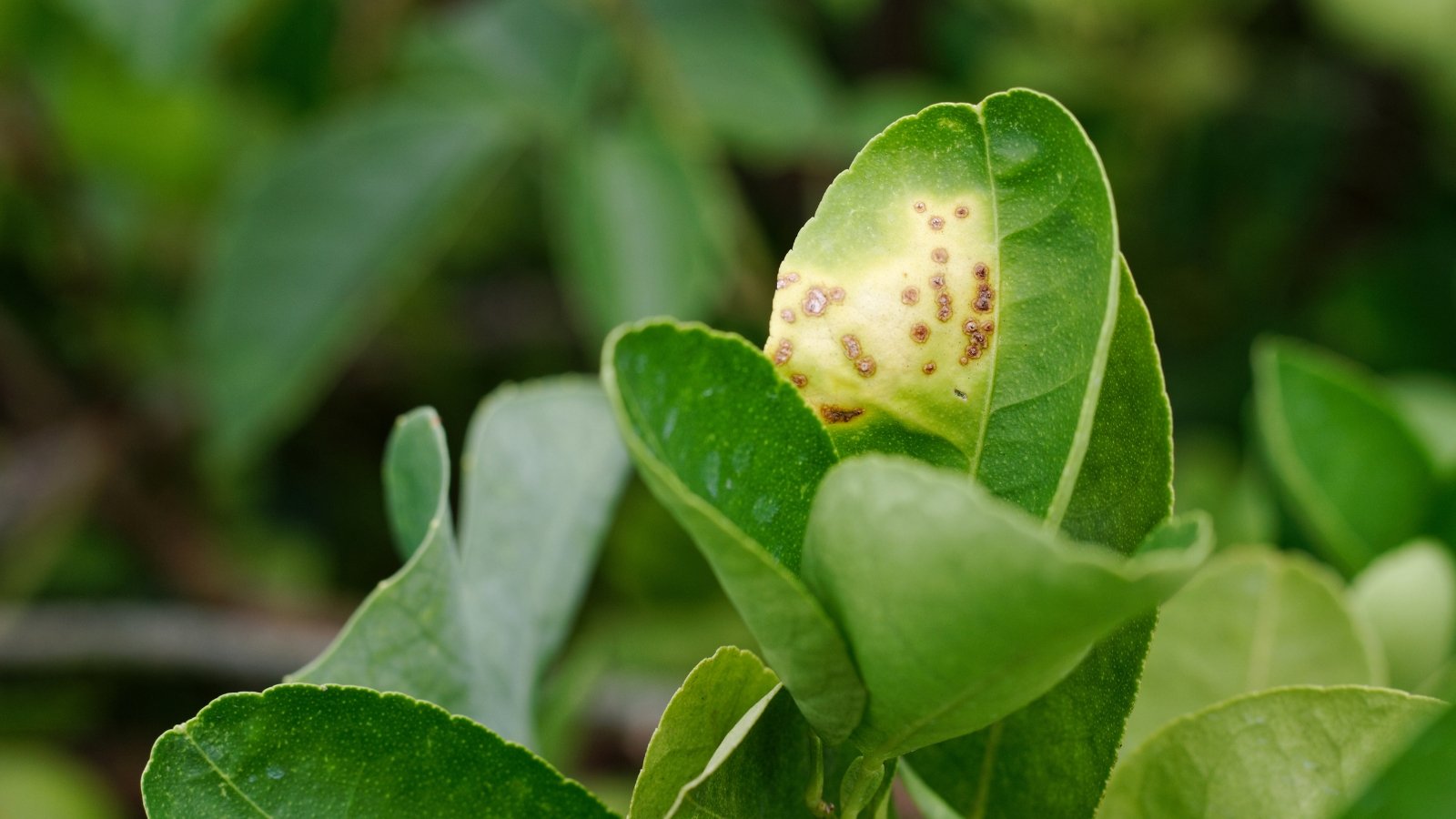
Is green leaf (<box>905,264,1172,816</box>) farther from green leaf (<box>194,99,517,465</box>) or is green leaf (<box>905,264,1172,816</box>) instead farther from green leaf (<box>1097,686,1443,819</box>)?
green leaf (<box>194,99,517,465</box>)

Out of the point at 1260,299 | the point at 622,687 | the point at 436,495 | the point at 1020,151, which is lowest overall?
the point at 1260,299

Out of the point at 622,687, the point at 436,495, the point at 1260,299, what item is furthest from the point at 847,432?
the point at 1260,299

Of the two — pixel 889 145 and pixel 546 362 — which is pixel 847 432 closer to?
pixel 889 145

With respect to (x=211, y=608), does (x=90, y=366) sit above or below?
above

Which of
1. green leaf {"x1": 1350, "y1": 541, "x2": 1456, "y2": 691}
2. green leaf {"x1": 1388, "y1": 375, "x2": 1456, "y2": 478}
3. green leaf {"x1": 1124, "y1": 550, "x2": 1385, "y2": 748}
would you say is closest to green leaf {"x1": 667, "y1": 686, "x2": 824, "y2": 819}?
green leaf {"x1": 1124, "y1": 550, "x2": 1385, "y2": 748}

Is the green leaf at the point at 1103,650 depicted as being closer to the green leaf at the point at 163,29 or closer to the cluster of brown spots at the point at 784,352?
the cluster of brown spots at the point at 784,352

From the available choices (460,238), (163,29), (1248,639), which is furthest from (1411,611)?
(460,238)
